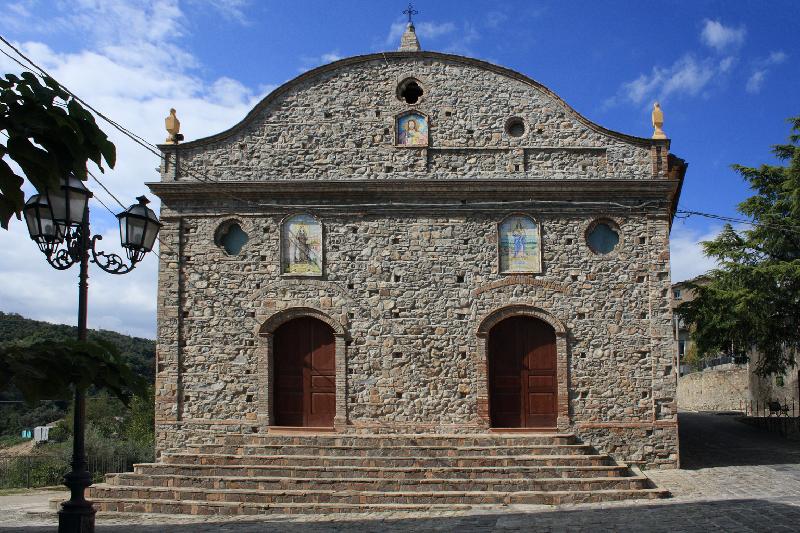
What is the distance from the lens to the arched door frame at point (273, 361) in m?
15.1

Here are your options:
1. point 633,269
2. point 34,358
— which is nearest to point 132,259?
point 34,358

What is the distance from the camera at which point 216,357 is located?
1539 cm

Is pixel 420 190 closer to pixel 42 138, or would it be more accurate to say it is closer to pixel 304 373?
pixel 304 373

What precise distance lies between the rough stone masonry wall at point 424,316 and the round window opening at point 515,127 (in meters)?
1.96

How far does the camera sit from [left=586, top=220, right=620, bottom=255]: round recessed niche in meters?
15.5

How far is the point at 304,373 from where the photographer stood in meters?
15.5

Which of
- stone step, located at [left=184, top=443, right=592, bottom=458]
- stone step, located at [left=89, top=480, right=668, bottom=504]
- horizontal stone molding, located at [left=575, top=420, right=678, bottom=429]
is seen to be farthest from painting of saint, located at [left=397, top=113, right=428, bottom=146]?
stone step, located at [left=89, top=480, right=668, bottom=504]

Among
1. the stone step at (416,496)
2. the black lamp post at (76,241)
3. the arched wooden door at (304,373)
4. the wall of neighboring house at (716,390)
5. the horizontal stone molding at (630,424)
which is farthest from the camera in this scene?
the wall of neighboring house at (716,390)

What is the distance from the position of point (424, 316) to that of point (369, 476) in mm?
3769

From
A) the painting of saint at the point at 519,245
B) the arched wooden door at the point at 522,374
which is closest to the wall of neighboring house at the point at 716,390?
the arched wooden door at the point at 522,374

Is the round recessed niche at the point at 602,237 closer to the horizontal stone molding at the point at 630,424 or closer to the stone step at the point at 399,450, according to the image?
the horizontal stone molding at the point at 630,424

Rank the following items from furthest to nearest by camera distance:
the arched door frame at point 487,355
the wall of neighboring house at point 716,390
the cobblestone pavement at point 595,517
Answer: the wall of neighboring house at point 716,390 → the arched door frame at point 487,355 → the cobblestone pavement at point 595,517

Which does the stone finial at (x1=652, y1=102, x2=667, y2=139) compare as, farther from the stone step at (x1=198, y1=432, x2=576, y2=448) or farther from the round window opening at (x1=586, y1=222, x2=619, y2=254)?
the stone step at (x1=198, y1=432, x2=576, y2=448)

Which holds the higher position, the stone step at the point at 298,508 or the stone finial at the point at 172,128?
the stone finial at the point at 172,128
